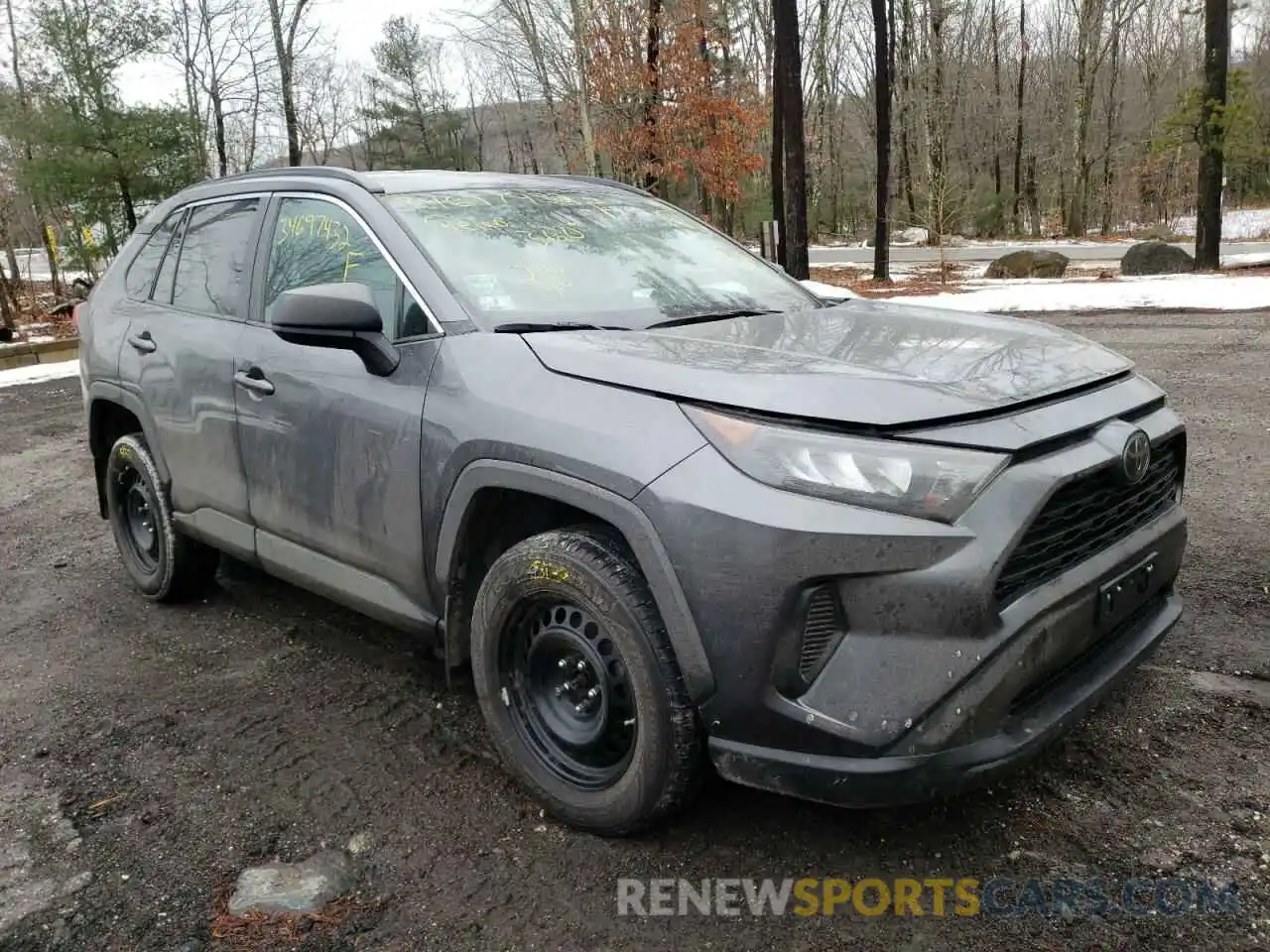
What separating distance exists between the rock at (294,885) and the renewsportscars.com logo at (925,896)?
709 mm

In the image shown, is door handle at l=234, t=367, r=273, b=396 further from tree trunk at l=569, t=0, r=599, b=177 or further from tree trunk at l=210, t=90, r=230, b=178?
tree trunk at l=210, t=90, r=230, b=178

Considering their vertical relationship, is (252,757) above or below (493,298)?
below

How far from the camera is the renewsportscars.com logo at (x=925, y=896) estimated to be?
2.12m

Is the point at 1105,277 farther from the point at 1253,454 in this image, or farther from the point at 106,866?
the point at 106,866

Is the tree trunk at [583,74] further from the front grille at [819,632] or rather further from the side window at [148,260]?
the front grille at [819,632]

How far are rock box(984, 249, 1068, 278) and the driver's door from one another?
21100 mm

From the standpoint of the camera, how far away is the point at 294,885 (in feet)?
7.72

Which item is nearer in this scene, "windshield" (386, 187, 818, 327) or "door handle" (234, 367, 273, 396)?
"windshield" (386, 187, 818, 327)

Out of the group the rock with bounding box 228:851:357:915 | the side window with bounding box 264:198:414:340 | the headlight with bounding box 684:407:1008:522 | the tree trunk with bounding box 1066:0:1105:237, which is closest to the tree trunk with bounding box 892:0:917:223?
the tree trunk with bounding box 1066:0:1105:237

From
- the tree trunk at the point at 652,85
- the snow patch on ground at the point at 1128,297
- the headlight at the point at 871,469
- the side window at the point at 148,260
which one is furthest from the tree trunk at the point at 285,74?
the headlight at the point at 871,469

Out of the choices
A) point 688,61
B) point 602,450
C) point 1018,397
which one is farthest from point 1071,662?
point 688,61

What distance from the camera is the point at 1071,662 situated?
226 centimetres

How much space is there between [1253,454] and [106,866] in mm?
5964

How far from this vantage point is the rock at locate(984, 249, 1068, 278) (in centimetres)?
2142
